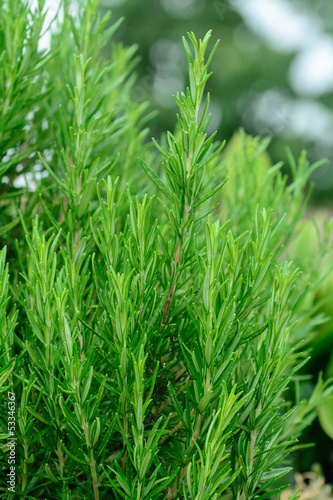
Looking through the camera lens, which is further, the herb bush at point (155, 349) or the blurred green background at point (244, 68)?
the blurred green background at point (244, 68)

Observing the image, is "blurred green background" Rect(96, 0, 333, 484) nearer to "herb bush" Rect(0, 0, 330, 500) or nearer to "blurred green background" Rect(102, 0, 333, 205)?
"blurred green background" Rect(102, 0, 333, 205)

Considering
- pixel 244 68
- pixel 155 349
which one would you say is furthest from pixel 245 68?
pixel 155 349

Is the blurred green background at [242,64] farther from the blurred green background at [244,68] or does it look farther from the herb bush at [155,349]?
the herb bush at [155,349]

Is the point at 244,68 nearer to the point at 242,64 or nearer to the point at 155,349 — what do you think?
the point at 242,64

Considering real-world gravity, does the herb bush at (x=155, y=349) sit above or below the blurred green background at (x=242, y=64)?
below

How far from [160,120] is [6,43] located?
37.0ft

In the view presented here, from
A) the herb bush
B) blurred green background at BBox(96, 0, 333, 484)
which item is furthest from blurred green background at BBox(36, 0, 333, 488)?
the herb bush

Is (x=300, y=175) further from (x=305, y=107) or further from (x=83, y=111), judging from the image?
(x=305, y=107)

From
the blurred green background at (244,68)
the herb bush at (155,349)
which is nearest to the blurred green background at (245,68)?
the blurred green background at (244,68)

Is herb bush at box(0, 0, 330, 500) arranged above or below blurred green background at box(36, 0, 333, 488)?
below

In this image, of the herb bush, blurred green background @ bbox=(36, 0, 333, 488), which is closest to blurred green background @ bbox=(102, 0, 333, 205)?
blurred green background @ bbox=(36, 0, 333, 488)

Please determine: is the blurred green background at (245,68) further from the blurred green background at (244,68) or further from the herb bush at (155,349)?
the herb bush at (155,349)

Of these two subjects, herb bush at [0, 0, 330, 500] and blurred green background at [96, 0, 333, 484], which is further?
blurred green background at [96, 0, 333, 484]

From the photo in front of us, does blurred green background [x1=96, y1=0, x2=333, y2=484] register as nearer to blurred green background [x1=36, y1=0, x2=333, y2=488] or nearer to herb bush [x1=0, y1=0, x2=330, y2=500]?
blurred green background [x1=36, y1=0, x2=333, y2=488]
